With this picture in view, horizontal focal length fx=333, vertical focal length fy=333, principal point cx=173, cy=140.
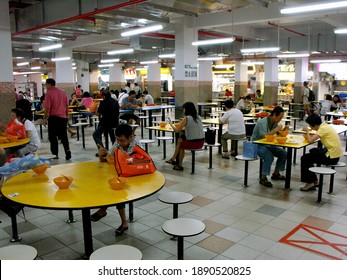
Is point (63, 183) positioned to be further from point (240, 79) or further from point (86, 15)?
point (240, 79)

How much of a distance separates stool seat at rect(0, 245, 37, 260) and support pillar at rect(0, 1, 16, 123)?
6.61m

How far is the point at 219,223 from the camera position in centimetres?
448

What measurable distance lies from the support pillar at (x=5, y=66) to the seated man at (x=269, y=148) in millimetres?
6000

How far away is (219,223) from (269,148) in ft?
7.19

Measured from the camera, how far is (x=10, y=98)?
8.23 meters

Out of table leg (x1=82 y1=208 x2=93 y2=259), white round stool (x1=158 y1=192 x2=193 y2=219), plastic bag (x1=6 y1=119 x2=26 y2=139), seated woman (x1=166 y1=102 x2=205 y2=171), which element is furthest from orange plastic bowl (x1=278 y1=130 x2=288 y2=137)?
plastic bag (x1=6 y1=119 x2=26 y2=139)

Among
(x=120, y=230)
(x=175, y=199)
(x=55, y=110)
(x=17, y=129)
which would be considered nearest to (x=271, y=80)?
(x=55, y=110)

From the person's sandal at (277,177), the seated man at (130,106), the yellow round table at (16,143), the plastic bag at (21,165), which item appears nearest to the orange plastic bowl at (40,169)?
the plastic bag at (21,165)

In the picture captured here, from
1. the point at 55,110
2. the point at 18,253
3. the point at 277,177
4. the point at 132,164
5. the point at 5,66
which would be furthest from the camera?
the point at 5,66

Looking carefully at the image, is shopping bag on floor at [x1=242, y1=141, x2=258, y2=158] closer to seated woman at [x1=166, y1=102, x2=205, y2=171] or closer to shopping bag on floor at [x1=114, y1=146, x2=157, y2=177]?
seated woman at [x1=166, y1=102, x2=205, y2=171]

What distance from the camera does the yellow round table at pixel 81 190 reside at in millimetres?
2727

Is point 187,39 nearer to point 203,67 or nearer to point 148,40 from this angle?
point 148,40

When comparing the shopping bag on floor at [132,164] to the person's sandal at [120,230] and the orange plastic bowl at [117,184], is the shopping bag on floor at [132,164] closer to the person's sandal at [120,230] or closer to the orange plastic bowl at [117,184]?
the orange plastic bowl at [117,184]

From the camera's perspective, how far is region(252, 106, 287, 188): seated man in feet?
19.5
